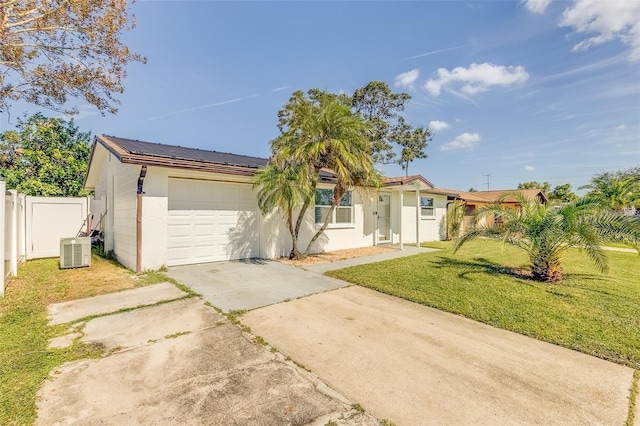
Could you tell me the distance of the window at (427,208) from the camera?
16.1 m

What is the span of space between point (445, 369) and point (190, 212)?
7.53 meters

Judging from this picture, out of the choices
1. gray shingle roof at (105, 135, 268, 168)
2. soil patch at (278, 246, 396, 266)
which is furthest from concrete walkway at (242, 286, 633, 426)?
gray shingle roof at (105, 135, 268, 168)

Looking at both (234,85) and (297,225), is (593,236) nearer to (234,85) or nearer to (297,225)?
(297,225)

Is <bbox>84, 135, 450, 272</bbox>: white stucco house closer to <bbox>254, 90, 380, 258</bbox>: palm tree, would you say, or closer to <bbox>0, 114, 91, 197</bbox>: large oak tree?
<bbox>254, 90, 380, 258</bbox>: palm tree

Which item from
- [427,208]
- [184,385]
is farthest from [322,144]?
[427,208]

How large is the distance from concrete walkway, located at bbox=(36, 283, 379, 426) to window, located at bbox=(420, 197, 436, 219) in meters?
13.8

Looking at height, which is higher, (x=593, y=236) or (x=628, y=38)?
(x=628, y=38)

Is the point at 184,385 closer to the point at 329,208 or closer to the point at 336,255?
the point at 336,255

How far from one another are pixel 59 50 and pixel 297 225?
9.68m

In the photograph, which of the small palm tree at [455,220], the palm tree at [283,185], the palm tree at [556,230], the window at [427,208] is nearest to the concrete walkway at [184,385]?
the palm tree at [283,185]

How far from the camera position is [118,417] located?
2463 mm

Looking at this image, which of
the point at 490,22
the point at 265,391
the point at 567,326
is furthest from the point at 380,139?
the point at 265,391

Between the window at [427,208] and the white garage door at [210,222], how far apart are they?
10095mm

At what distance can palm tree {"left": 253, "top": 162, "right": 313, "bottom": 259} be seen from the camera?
327 inches
